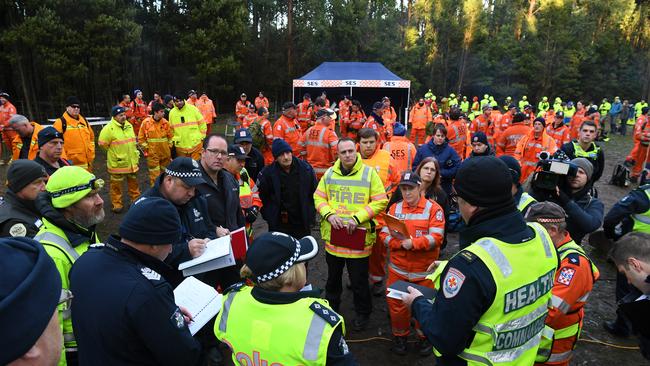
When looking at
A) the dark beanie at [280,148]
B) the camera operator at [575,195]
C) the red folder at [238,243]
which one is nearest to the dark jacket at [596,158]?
the camera operator at [575,195]

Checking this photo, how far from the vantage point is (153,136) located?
28.6 ft

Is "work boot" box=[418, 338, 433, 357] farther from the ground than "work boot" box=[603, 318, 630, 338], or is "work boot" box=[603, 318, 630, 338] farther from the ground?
"work boot" box=[418, 338, 433, 357]

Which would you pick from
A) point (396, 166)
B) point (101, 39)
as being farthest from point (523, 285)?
point (101, 39)

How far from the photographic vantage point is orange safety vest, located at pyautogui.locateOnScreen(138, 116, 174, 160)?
8695 millimetres

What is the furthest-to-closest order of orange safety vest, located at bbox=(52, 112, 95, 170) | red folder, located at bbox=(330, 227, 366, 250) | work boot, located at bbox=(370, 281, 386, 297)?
orange safety vest, located at bbox=(52, 112, 95, 170)
work boot, located at bbox=(370, 281, 386, 297)
red folder, located at bbox=(330, 227, 366, 250)

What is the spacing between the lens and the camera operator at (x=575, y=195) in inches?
143

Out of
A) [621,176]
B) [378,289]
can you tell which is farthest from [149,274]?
[621,176]

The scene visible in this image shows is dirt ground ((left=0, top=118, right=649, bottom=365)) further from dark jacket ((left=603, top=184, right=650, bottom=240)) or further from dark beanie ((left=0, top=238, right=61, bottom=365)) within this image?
dark beanie ((left=0, top=238, right=61, bottom=365))

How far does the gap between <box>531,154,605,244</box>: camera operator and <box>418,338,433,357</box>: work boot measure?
73.4 inches

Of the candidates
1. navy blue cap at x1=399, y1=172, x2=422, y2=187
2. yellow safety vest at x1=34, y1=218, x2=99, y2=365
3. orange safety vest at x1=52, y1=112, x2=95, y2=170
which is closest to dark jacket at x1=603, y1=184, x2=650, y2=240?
navy blue cap at x1=399, y1=172, x2=422, y2=187

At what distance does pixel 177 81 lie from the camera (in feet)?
87.6

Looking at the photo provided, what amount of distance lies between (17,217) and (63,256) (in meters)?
1.12

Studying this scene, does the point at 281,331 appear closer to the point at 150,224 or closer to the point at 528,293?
the point at 150,224

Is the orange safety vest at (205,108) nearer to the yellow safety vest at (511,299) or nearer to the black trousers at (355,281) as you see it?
the black trousers at (355,281)
